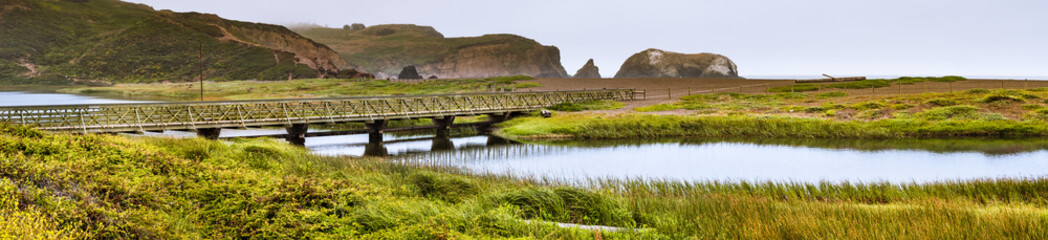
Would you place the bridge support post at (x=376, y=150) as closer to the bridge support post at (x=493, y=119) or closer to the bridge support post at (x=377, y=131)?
the bridge support post at (x=377, y=131)

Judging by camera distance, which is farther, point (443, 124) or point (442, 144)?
point (443, 124)

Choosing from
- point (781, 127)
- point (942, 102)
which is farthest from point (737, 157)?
point (942, 102)

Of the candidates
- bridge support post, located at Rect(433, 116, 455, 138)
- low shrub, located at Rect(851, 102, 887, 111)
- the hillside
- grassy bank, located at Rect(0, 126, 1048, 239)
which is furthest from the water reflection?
the hillside

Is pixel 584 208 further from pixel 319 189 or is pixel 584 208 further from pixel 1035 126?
pixel 1035 126

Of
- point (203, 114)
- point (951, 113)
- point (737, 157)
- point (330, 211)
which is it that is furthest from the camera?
point (951, 113)

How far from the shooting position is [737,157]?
24594 mm

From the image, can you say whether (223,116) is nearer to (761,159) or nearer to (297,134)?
(297,134)

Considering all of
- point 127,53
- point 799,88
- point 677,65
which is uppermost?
point 127,53

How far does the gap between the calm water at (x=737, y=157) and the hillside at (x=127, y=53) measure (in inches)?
5052

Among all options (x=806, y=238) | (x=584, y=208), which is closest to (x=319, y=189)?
(x=584, y=208)

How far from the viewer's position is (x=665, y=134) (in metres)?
33.1

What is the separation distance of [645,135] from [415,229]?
26.4m

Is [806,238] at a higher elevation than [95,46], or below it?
below

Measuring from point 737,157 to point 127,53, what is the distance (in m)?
171
